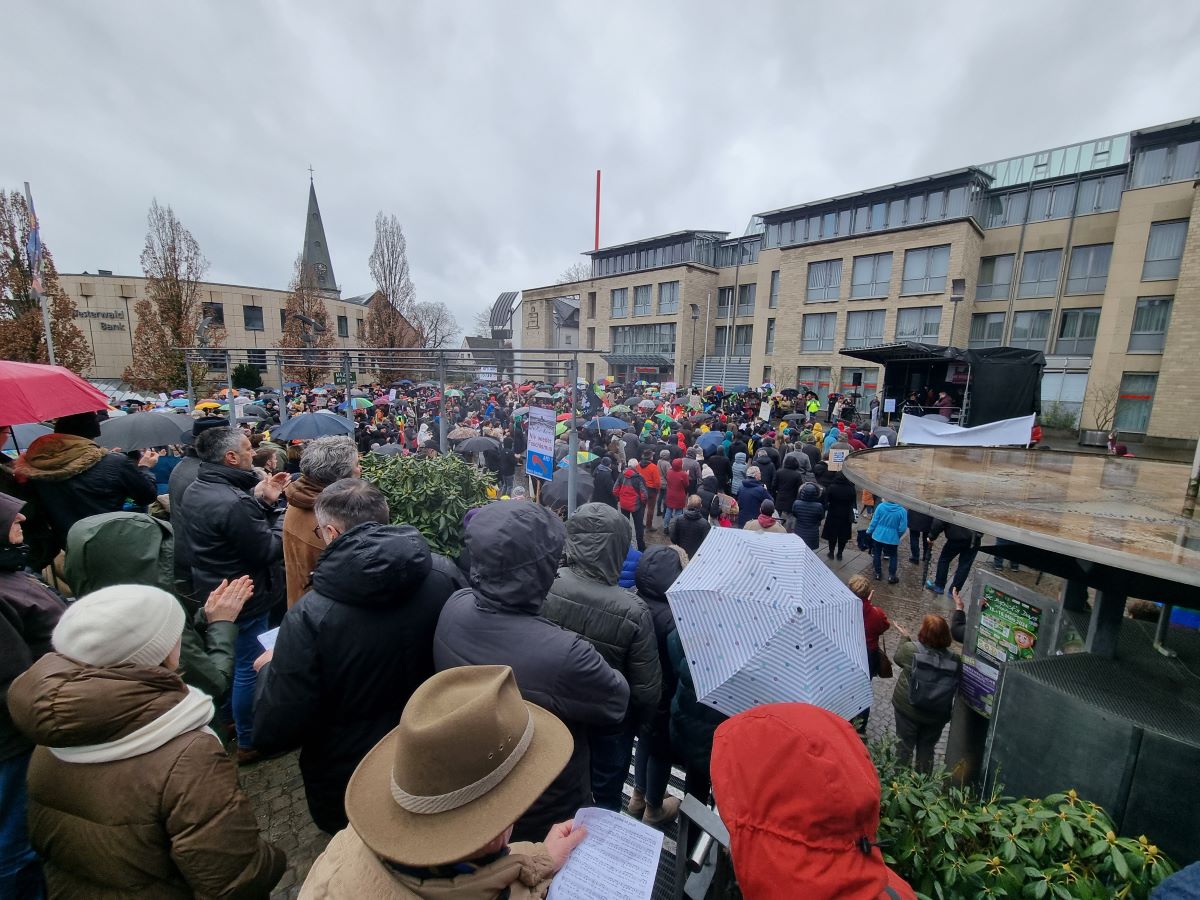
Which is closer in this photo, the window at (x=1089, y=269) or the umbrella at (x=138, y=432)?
the umbrella at (x=138, y=432)

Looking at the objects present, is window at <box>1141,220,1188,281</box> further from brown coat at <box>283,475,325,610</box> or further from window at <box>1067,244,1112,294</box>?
brown coat at <box>283,475,325,610</box>

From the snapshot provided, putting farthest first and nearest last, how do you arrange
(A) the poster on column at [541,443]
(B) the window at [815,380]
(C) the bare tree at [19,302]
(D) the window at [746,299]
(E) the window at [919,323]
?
(D) the window at [746,299], (B) the window at [815,380], (E) the window at [919,323], (C) the bare tree at [19,302], (A) the poster on column at [541,443]

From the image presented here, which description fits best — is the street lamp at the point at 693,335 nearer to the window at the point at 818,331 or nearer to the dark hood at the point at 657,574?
the window at the point at 818,331

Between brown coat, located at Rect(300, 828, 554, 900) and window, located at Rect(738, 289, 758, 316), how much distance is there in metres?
43.0

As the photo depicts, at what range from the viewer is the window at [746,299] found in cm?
4088

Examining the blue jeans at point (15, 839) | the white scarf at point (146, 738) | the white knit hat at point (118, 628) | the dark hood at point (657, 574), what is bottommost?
the blue jeans at point (15, 839)

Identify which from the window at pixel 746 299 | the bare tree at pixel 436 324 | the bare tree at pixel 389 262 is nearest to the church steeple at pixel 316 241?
the bare tree at pixel 436 324

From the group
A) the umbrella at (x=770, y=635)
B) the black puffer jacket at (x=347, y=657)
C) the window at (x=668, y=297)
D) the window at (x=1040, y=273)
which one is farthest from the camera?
the window at (x=668, y=297)

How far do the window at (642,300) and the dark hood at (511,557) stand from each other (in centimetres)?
4382

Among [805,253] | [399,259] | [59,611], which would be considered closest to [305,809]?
[59,611]

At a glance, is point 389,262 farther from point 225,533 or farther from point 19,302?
point 225,533

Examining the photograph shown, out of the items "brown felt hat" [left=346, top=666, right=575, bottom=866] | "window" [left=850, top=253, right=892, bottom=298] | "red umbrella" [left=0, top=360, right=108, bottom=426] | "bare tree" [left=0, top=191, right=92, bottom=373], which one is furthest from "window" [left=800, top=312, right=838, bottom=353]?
"bare tree" [left=0, top=191, right=92, bottom=373]

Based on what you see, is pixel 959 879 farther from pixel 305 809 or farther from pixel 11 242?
pixel 11 242

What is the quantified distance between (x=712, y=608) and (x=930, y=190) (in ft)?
115
